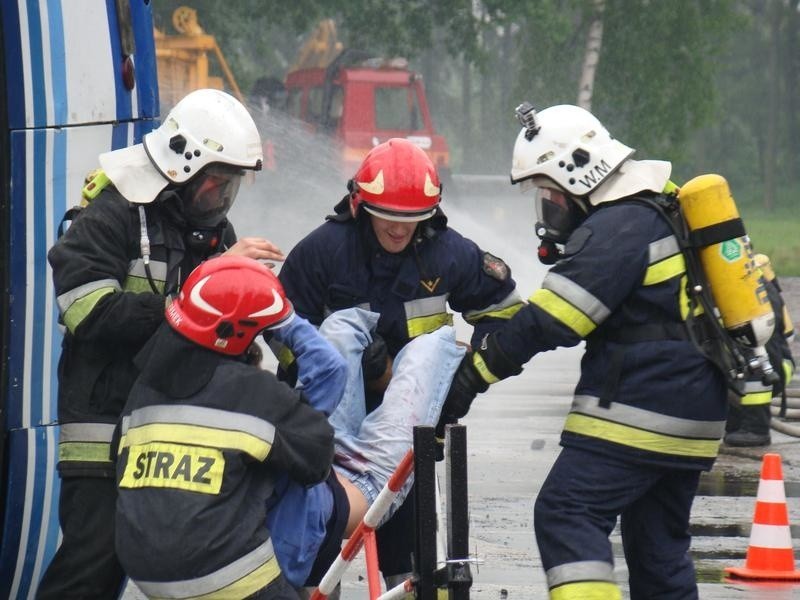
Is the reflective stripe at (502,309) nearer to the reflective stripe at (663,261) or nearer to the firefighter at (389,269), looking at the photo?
the firefighter at (389,269)

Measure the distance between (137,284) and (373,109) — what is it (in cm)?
2186

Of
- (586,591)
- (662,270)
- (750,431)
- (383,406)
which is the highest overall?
(662,270)

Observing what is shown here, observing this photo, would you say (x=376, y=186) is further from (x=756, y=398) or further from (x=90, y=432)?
(x=756, y=398)

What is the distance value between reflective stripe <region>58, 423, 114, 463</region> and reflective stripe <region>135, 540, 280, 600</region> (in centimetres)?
66

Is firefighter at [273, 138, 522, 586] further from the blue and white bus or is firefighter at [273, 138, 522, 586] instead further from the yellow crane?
the yellow crane

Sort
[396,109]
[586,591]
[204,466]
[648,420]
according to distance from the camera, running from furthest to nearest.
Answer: [396,109] → [648,420] → [586,591] → [204,466]

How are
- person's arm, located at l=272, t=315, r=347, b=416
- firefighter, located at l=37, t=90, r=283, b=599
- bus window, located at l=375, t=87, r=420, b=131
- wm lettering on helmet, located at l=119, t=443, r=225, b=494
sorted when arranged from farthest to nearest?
bus window, located at l=375, t=87, r=420, b=131 < firefighter, located at l=37, t=90, r=283, b=599 < person's arm, located at l=272, t=315, r=347, b=416 < wm lettering on helmet, located at l=119, t=443, r=225, b=494

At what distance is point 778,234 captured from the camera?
3775 cm

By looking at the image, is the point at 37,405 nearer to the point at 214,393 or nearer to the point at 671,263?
the point at 214,393

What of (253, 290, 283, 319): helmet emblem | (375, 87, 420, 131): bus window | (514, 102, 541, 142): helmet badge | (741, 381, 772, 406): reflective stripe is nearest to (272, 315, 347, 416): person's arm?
(253, 290, 283, 319): helmet emblem

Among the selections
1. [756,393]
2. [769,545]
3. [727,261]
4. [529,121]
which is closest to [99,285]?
[529,121]

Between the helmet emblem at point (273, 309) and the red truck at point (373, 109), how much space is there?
21.0m

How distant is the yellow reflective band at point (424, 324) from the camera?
5.37 m

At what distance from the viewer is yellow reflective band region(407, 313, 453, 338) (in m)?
5.37
